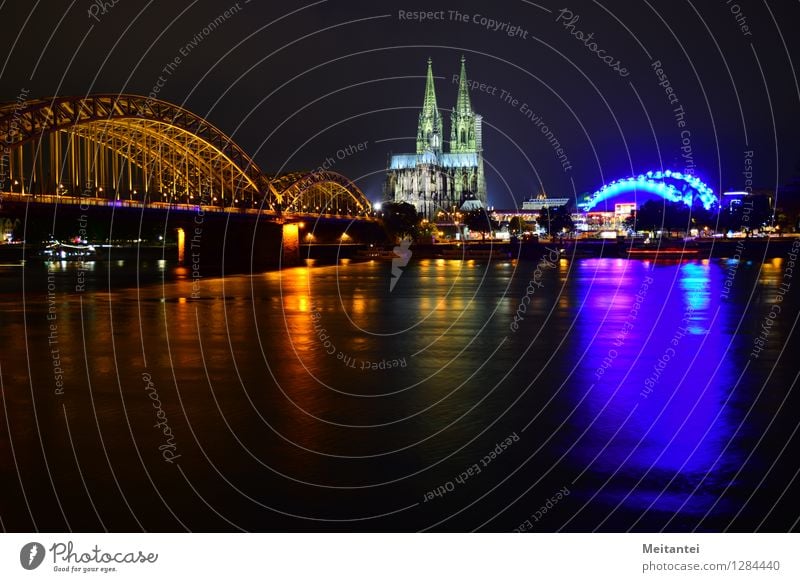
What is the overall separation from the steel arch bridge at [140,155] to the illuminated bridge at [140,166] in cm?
8

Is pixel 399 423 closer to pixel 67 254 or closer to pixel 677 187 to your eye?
pixel 67 254

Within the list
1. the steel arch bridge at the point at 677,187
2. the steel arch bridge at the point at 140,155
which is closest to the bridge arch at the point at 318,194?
the steel arch bridge at the point at 140,155

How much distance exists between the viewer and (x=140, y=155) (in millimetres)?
83688

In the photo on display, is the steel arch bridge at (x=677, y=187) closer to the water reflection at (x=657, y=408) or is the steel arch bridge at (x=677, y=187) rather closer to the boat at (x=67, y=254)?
the boat at (x=67, y=254)

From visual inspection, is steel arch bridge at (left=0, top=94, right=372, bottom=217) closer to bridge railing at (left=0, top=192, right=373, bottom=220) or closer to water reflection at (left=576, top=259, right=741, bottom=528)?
bridge railing at (left=0, top=192, right=373, bottom=220)

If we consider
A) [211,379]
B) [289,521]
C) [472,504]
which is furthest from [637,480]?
[211,379]

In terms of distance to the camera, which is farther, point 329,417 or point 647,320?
point 647,320

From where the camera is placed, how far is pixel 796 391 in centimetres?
1502

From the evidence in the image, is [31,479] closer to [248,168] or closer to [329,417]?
[329,417]

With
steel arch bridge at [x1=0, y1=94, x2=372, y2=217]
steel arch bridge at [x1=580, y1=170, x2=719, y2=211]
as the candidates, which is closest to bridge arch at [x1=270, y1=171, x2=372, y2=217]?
steel arch bridge at [x1=0, y1=94, x2=372, y2=217]

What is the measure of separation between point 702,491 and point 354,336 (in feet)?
47.5

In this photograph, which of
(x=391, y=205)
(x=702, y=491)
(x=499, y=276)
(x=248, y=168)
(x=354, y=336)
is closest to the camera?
(x=702, y=491)

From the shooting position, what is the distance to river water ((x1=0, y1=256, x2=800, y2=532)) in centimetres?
912

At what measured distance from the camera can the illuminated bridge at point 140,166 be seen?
2211 inches
